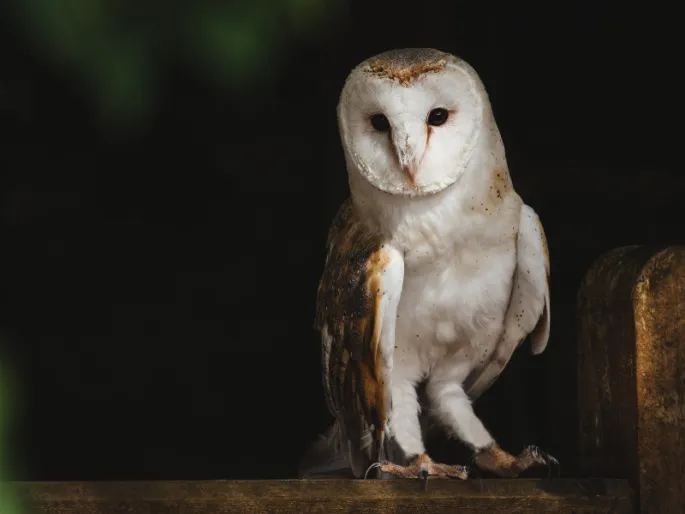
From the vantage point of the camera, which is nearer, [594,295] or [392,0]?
[594,295]

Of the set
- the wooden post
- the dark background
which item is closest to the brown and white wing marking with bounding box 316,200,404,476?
the wooden post

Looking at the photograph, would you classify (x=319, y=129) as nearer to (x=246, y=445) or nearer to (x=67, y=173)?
(x=67, y=173)

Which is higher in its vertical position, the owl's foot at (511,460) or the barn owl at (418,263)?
the barn owl at (418,263)

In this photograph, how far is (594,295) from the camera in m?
1.75

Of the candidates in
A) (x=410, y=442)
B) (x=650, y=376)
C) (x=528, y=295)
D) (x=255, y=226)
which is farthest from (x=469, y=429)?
(x=255, y=226)

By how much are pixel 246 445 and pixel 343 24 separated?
81.5 inches

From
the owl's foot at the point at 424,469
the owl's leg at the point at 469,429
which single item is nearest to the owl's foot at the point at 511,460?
the owl's leg at the point at 469,429

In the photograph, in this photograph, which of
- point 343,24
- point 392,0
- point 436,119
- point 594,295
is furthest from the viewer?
point 392,0

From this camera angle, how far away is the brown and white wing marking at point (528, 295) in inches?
78.8

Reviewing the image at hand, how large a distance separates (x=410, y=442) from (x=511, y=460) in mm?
170


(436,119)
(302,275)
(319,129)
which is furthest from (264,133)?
(436,119)

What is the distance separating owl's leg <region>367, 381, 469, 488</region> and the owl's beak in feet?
1.37

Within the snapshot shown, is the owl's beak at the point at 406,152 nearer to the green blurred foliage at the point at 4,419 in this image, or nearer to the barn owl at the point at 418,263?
the barn owl at the point at 418,263

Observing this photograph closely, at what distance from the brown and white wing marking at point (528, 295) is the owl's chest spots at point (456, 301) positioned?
2 cm
